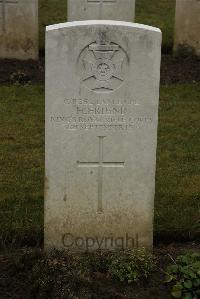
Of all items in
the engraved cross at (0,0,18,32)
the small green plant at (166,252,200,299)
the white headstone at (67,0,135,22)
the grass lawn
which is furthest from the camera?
the engraved cross at (0,0,18,32)

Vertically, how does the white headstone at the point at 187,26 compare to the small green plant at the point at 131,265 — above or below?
above

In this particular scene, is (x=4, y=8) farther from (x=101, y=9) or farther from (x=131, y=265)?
(x=131, y=265)

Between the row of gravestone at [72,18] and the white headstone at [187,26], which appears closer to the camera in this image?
the row of gravestone at [72,18]

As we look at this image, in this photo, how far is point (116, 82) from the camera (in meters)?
4.70

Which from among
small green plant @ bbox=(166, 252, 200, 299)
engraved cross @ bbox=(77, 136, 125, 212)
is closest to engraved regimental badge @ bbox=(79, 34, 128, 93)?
engraved cross @ bbox=(77, 136, 125, 212)

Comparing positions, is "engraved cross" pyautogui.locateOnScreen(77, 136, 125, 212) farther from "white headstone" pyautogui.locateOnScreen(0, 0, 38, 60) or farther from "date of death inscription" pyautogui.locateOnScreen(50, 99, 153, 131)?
"white headstone" pyautogui.locateOnScreen(0, 0, 38, 60)

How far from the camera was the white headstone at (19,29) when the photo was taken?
1102cm

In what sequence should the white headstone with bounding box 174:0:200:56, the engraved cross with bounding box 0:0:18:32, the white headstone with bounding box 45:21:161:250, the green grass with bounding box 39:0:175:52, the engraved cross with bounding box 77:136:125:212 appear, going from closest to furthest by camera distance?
the white headstone with bounding box 45:21:161:250
the engraved cross with bounding box 77:136:125:212
the engraved cross with bounding box 0:0:18:32
the white headstone with bounding box 174:0:200:56
the green grass with bounding box 39:0:175:52

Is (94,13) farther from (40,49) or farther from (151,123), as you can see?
(151,123)

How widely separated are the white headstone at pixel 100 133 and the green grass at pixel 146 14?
7.59 metres

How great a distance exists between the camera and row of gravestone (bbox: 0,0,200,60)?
1089cm

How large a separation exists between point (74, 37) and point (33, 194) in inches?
77.8

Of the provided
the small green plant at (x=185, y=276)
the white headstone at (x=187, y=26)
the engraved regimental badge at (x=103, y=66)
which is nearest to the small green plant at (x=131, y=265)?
the small green plant at (x=185, y=276)

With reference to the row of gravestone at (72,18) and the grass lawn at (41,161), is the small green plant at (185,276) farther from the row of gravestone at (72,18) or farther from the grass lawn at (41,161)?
the row of gravestone at (72,18)
